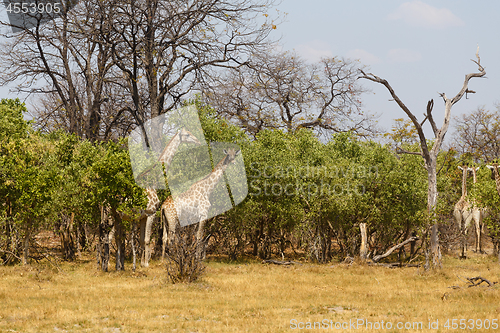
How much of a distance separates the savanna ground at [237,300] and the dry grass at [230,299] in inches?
0.7

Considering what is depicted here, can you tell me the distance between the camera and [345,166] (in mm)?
18000

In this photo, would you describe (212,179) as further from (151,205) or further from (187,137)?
(151,205)

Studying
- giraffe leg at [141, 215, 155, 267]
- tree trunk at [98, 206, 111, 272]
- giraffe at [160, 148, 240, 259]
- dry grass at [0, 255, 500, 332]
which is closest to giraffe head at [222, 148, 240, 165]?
giraffe at [160, 148, 240, 259]

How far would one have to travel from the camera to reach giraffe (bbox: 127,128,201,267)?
1609cm

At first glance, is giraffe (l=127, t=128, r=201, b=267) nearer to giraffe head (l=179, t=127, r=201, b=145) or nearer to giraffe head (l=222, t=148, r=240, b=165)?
giraffe head (l=179, t=127, r=201, b=145)

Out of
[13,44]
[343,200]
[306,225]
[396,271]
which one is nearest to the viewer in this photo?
[396,271]

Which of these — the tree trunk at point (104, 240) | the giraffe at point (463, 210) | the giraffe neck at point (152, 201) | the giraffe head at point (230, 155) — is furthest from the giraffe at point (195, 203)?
the giraffe at point (463, 210)

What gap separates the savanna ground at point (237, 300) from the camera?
849cm

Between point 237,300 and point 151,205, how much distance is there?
6.53m

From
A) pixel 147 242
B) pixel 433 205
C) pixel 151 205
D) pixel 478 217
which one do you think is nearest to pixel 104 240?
pixel 147 242

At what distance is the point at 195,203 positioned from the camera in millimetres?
16578

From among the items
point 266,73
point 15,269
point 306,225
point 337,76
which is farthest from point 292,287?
point 337,76

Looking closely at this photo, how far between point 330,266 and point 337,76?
1940 cm

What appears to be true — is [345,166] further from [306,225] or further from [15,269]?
[15,269]
